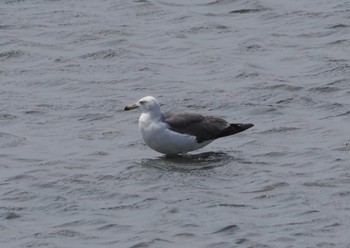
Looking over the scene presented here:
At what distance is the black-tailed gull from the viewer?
20469mm

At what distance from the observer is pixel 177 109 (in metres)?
23.7

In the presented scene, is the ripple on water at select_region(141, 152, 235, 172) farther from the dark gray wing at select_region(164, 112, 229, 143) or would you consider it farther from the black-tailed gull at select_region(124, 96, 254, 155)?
the dark gray wing at select_region(164, 112, 229, 143)

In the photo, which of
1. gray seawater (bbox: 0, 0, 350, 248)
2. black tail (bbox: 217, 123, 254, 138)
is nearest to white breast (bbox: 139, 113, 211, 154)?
gray seawater (bbox: 0, 0, 350, 248)

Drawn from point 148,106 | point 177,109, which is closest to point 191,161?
point 148,106

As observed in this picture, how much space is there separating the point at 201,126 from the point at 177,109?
2968 mm

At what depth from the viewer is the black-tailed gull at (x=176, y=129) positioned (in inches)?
806

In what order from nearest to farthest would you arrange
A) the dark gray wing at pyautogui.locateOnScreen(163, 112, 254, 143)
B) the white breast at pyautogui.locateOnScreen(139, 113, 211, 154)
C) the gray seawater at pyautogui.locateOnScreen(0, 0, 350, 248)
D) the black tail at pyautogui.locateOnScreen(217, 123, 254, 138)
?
the gray seawater at pyautogui.locateOnScreen(0, 0, 350, 248) < the white breast at pyautogui.locateOnScreen(139, 113, 211, 154) < the dark gray wing at pyautogui.locateOnScreen(163, 112, 254, 143) < the black tail at pyautogui.locateOnScreen(217, 123, 254, 138)

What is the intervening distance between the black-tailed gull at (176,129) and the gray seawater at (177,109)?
0.24 meters

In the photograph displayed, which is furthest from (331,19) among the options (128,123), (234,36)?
(128,123)

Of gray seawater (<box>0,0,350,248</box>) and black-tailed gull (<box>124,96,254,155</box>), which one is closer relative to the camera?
gray seawater (<box>0,0,350,248</box>)

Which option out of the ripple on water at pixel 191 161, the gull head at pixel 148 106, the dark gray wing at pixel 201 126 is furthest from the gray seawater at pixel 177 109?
the gull head at pixel 148 106

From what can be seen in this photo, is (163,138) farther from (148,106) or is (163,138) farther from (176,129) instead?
(148,106)

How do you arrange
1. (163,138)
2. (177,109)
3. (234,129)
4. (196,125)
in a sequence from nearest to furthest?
(163,138) → (196,125) → (234,129) → (177,109)

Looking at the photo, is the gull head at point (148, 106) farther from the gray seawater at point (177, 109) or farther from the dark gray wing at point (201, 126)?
the gray seawater at point (177, 109)
